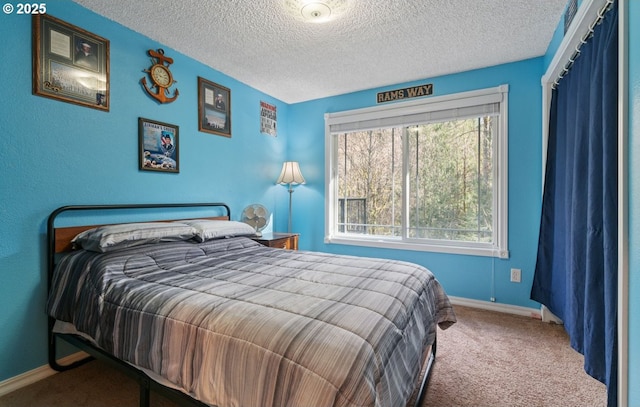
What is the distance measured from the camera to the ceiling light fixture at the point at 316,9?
196 cm

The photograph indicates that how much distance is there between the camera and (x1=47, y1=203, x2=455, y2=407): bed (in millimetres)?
960

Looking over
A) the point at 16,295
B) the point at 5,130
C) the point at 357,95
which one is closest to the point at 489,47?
the point at 357,95

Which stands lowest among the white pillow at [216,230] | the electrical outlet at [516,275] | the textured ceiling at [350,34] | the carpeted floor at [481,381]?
the carpeted floor at [481,381]

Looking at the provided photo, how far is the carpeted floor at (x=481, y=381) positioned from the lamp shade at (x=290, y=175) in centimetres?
231

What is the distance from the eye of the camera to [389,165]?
3562 millimetres

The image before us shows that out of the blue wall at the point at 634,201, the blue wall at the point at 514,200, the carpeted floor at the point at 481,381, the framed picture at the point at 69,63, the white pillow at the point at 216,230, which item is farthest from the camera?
the blue wall at the point at 514,200

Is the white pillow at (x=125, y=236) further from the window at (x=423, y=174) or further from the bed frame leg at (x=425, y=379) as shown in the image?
the window at (x=423, y=174)

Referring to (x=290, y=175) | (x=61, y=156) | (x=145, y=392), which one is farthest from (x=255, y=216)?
(x=145, y=392)

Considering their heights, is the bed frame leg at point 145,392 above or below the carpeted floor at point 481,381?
above

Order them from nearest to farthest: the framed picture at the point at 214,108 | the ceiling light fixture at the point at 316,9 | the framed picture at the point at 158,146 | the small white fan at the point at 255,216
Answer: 1. the ceiling light fixture at the point at 316,9
2. the framed picture at the point at 158,146
3. the framed picture at the point at 214,108
4. the small white fan at the point at 255,216

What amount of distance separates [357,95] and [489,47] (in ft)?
4.83

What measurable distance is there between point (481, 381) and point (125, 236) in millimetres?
2410

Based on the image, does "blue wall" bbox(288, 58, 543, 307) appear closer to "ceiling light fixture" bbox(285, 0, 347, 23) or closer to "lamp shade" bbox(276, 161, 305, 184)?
"lamp shade" bbox(276, 161, 305, 184)

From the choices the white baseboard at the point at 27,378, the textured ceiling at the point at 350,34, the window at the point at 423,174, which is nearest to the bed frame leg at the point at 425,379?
the window at the point at 423,174
